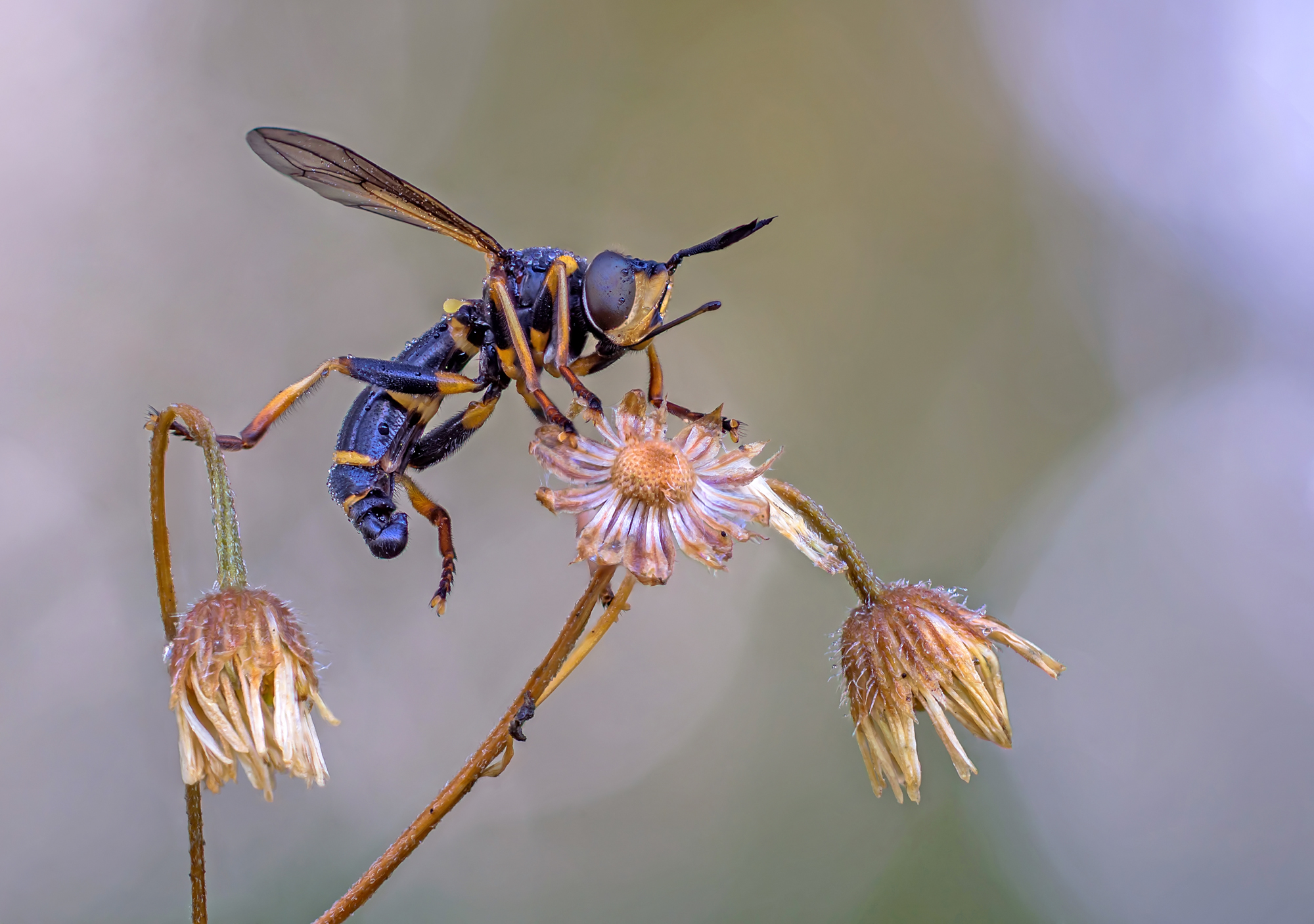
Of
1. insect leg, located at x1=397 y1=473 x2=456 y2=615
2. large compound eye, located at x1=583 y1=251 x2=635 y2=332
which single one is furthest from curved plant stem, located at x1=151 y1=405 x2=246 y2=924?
large compound eye, located at x1=583 y1=251 x2=635 y2=332

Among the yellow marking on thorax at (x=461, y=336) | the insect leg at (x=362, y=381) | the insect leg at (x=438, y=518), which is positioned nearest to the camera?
the insect leg at (x=362, y=381)

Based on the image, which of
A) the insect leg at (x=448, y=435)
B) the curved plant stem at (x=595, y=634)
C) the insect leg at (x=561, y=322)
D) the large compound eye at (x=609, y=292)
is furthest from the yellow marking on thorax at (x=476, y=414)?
the curved plant stem at (x=595, y=634)

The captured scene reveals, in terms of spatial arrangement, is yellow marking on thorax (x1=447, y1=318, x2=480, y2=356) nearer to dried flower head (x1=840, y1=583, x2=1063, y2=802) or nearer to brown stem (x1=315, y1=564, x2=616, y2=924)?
brown stem (x1=315, y1=564, x2=616, y2=924)

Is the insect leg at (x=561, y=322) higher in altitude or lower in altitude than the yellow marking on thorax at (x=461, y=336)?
lower

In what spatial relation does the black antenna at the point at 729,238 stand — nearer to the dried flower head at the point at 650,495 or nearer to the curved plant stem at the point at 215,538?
the dried flower head at the point at 650,495

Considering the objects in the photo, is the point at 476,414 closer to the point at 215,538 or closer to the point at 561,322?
the point at 561,322

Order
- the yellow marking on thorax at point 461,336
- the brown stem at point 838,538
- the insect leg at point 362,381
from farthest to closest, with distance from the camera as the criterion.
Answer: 1. the yellow marking on thorax at point 461,336
2. the insect leg at point 362,381
3. the brown stem at point 838,538

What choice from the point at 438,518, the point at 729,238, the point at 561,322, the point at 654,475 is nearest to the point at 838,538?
the point at 654,475
